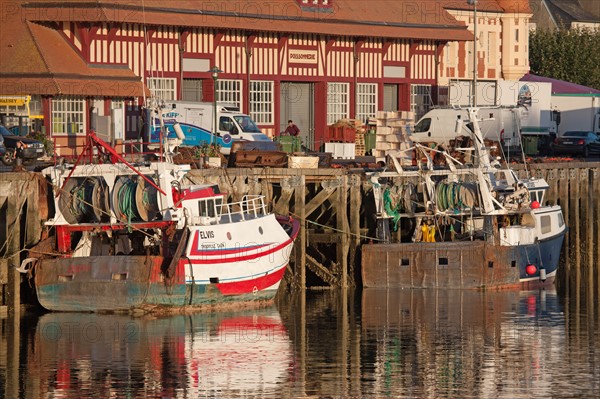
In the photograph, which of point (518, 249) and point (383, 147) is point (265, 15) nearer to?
point (383, 147)

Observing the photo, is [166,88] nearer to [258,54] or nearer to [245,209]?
[258,54]

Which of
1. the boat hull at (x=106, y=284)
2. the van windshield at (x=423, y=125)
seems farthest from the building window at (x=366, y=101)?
the boat hull at (x=106, y=284)

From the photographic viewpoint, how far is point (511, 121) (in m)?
68.8

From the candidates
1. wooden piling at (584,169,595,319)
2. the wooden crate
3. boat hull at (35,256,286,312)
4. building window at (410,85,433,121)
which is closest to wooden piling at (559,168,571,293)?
wooden piling at (584,169,595,319)

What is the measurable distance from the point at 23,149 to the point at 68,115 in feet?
34.6

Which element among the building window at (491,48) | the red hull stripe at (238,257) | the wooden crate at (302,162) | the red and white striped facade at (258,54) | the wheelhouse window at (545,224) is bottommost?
the red hull stripe at (238,257)

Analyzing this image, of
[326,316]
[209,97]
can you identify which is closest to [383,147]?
[209,97]

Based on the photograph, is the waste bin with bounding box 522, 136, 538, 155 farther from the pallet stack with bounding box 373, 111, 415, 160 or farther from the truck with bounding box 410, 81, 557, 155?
the pallet stack with bounding box 373, 111, 415, 160

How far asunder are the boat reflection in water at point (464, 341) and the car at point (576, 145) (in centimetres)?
2885

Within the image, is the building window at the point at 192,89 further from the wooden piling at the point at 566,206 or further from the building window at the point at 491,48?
the building window at the point at 491,48

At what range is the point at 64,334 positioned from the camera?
1478 inches

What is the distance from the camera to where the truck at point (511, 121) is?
65125 mm

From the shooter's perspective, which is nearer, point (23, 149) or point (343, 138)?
point (23, 149)

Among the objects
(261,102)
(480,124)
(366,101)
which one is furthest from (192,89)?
(480,124)
